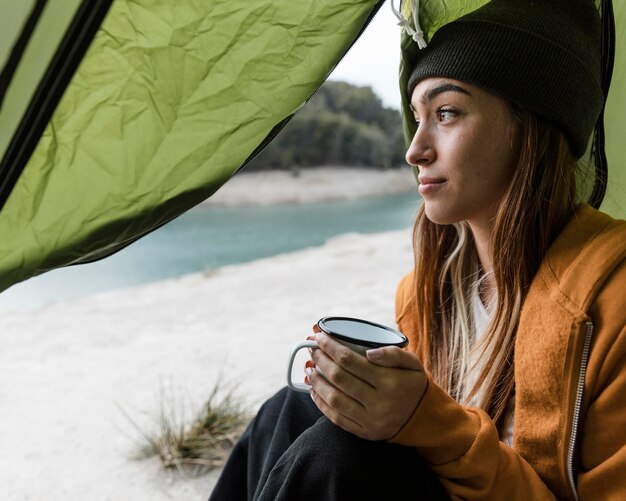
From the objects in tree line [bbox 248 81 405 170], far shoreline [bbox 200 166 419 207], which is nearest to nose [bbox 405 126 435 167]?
far shoreline [bbox 200 166 419 207]

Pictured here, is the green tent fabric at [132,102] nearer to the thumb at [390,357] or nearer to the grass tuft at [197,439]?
the thumb at [390,357]

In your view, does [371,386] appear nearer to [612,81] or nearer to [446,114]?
[446,114]

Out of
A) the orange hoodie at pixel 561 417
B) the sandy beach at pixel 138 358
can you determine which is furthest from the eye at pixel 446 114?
the sandy beach at pixel 138 358

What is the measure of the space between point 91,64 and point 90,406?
1739 mm

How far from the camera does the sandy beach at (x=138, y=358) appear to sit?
5.43 feet

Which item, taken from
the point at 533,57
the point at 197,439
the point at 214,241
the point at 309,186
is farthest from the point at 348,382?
the point at 309,186

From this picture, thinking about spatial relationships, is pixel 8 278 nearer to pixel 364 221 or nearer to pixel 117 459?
pixel 117 459

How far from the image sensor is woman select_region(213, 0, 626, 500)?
686 millimetres

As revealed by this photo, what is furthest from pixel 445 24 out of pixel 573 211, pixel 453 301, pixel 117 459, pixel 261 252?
pixel 261 252

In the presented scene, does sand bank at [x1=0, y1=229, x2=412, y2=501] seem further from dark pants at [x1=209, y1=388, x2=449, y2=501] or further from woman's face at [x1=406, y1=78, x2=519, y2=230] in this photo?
woman's face at [x1=406, y1=78, x2=519, y2=230]

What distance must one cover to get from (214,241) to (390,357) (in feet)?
24.3

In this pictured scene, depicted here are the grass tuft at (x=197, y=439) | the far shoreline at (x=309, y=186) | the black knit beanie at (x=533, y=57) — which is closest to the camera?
the black knit beanie at (x=533, y=57)

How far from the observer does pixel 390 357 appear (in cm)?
67

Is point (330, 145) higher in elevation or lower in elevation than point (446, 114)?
lower
